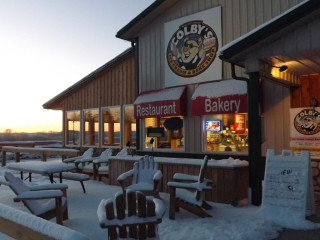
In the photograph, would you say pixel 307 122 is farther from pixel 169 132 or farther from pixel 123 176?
→ pixel 123 176

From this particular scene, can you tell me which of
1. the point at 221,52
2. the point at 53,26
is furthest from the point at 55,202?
the point at 53,26

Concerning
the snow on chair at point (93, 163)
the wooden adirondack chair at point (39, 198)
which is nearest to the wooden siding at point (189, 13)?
the snow on chair at point (93, 163)

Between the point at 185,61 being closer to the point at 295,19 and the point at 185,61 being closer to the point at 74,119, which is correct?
the point at 295,19

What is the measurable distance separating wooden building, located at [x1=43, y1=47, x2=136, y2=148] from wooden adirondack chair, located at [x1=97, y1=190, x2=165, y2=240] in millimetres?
9552

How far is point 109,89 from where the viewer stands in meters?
13.8

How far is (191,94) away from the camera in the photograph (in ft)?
31.8

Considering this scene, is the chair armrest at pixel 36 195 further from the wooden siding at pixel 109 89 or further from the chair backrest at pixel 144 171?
the wooden siding at pixel 109 89

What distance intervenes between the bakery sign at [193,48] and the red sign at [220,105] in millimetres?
788

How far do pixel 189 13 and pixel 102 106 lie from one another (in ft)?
20.2

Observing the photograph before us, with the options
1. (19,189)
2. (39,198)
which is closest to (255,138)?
(39,198)

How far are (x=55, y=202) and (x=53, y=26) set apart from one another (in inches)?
781

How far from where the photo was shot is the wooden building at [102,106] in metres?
13.2

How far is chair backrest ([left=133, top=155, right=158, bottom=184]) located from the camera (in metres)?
7.21

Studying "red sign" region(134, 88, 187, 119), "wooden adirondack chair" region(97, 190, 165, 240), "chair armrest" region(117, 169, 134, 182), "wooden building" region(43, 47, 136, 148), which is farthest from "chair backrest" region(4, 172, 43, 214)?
"wooden building" region(43, 47, 136, 148)
